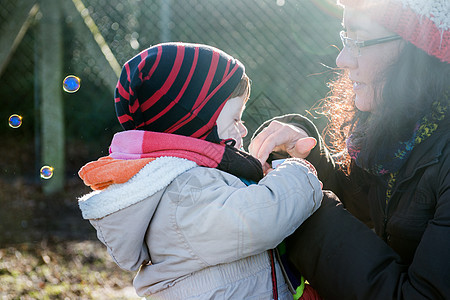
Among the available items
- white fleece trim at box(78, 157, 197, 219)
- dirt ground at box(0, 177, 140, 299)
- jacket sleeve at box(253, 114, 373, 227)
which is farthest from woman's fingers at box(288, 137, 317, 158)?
dirt ground at box(0, 177, 140, 299)

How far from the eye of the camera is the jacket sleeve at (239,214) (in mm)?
1521

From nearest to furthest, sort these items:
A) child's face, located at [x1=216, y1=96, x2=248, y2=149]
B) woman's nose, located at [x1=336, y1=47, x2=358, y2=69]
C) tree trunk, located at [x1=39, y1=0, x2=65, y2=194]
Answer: woman's nose, located at [x1=336, y1=47, x2=358, y2=69], child's face, located at [x1=216, y1=96, x2=248, y2=149], tree trunk, located at [x1=39, y1=0, x2=65, y2=194]

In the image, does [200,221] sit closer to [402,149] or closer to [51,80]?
[402,149]

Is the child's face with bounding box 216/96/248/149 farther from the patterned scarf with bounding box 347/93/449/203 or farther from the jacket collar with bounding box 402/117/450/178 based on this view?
the jacket collar with bounding box 402/117/450/178

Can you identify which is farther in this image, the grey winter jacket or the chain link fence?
the chain link fence

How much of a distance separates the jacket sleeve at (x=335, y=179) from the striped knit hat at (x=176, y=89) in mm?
438

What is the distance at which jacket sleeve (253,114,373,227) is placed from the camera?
203 cm

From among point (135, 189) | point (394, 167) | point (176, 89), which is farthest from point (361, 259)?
point (176, 89)

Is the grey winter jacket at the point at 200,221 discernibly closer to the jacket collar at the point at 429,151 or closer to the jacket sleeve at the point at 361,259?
the jacket sleeve at the point at 361,259

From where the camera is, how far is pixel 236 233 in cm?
152

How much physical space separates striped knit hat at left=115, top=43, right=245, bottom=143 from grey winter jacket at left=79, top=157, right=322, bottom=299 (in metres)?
0.17

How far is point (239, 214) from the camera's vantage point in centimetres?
152

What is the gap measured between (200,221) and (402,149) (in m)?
0.73

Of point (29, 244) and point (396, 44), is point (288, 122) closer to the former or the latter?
point (396, 44)
